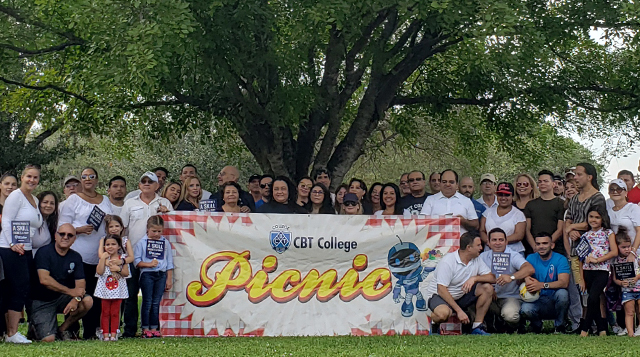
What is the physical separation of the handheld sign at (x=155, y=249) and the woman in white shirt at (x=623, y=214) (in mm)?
5175

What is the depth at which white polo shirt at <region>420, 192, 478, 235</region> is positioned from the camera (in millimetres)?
10375

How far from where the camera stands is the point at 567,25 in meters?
13.3

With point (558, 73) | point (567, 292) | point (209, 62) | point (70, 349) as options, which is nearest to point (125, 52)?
point (209, 62)

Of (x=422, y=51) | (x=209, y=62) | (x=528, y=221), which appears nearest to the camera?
(x=528, y=221)

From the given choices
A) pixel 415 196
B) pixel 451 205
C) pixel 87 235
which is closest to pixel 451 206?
pixel 451 205

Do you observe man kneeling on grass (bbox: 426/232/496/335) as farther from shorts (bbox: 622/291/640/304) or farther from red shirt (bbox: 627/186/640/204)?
red shirt (bbox: 627/186/640/204)

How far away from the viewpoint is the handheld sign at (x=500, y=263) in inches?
389

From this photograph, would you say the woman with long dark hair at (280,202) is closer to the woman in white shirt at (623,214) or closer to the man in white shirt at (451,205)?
the man in white shirt at (451,205)

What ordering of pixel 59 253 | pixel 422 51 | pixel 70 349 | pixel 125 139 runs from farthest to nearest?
pixel 125 139, pixel 422 51, pixel 59 253, pixel 70 349

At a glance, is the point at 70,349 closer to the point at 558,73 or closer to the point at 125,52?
the point at 125,52

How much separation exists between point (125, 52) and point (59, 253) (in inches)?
120

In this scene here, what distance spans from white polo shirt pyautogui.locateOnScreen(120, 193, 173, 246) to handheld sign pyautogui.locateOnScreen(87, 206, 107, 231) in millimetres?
266

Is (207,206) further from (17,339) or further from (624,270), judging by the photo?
(624,270)

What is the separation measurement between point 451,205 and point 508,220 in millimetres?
734
